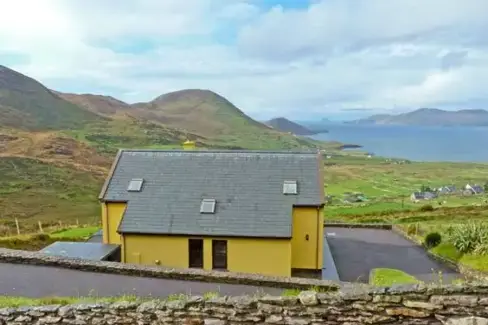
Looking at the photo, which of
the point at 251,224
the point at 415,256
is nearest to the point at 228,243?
the point at 251,224

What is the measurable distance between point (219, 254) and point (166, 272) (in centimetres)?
352

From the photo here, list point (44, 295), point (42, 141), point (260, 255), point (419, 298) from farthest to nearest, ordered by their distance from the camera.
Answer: point (42, 141) < point (260, 255) < point (44, 295) < point (419, 298)

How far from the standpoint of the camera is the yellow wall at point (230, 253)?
18.7 meters

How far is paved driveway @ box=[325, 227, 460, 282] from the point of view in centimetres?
1959

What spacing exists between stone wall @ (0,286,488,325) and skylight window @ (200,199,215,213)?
35.6ft

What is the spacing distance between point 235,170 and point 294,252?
435cm

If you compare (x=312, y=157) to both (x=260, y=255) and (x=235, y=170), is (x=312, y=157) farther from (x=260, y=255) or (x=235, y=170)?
(x=260, y=255)

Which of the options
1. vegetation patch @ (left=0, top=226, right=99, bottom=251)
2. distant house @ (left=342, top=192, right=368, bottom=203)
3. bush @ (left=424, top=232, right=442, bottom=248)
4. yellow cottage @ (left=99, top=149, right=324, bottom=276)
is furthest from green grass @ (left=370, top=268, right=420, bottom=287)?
distant house @ (left=342, top=192, right=368, bottom=203)

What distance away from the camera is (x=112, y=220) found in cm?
2116

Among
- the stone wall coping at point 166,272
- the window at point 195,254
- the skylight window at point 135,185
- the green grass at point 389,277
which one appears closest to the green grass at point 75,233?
the skylight window at point 135,185

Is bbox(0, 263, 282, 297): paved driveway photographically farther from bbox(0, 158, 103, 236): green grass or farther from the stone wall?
bbox(0, 158, 103, 236): green grass

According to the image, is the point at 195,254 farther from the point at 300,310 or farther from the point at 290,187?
the point at 300,310

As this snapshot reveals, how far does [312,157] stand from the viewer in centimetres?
2139

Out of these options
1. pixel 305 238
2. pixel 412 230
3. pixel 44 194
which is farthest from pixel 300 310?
pixel 44 194
